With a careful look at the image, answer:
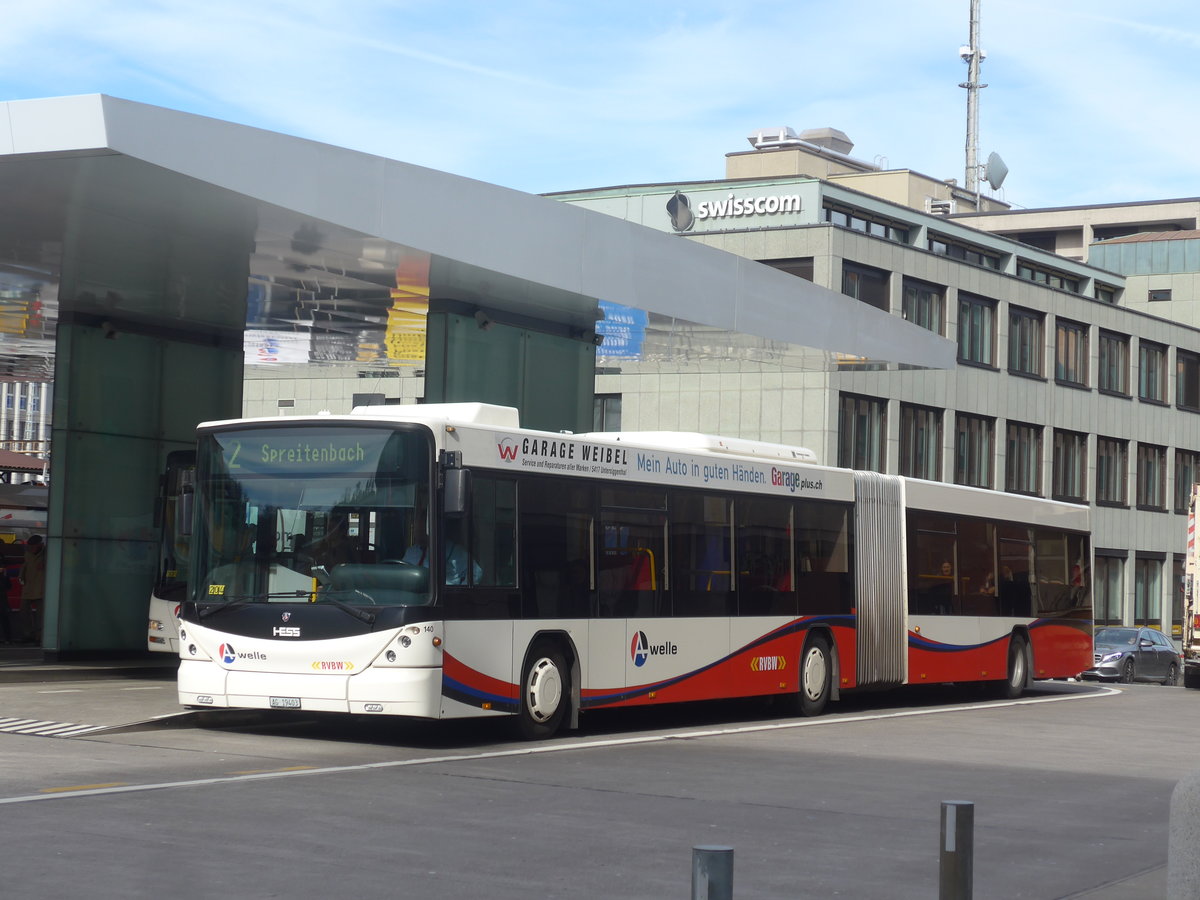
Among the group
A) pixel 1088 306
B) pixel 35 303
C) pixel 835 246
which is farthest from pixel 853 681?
pixel 1088 306

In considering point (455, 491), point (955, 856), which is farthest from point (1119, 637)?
point (955, 856)

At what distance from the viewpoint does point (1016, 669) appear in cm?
2425

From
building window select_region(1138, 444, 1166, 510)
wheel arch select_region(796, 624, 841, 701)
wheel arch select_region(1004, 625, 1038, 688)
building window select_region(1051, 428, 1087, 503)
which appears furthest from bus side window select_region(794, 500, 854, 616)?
building window select_region(1138, 444, 1166, 510)

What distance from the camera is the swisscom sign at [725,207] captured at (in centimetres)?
4928

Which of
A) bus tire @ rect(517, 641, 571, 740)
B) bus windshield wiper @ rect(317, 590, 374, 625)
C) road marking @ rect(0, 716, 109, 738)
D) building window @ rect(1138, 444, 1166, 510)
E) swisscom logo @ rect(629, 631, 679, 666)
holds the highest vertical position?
building window @ rect(1138, 444, 1166, 510)

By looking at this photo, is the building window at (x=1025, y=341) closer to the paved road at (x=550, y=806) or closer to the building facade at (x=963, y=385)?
the building facade at (x=963, y=385)

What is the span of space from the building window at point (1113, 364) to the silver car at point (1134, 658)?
2285cm

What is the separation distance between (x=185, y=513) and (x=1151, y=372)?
52.9 meters

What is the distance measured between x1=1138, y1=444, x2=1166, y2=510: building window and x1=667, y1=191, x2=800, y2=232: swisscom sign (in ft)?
64.3

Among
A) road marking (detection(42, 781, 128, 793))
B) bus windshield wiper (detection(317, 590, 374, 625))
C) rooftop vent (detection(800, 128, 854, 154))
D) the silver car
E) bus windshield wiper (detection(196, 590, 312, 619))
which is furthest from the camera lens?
rooftop vent (detection(800, 128, 854, 154))

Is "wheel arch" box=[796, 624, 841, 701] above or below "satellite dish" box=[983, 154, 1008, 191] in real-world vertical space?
below

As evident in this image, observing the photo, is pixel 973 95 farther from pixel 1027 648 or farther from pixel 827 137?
pixel 1027 648

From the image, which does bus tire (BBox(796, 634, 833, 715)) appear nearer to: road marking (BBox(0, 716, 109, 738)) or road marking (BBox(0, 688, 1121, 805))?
road marking (BBox(0, 688, 1121, 805))

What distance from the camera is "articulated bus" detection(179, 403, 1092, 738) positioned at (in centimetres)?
1396
